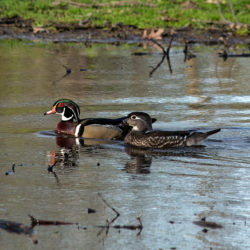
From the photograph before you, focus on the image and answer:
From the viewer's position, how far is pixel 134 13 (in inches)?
1033

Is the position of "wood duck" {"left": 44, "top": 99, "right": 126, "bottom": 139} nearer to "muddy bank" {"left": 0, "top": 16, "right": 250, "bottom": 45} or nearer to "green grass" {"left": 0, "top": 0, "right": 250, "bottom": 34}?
"muddy bank" {"left": 0, "top": 16, "right": 250, "bottom": 45}

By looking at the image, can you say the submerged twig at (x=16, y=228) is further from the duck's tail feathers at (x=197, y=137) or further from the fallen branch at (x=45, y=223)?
the duck's tail feathers at (x=197, y=137)

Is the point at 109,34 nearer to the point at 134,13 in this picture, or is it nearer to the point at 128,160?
the point at 134,13

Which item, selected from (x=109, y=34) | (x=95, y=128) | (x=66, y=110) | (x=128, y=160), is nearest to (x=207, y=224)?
(x=128, y=160)

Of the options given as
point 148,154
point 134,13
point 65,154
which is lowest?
point 65,154

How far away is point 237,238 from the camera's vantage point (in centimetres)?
652

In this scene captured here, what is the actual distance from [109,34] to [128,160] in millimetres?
15247

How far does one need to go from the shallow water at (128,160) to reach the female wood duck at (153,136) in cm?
19

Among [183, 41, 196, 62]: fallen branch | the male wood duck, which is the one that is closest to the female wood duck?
the male wood duck

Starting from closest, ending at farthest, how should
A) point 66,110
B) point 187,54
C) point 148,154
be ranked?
point 148,154 → point 66,110 → point 187,54

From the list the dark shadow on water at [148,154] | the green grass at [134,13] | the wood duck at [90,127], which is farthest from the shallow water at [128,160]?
the green grass at [134,13]

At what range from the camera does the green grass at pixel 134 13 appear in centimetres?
2531

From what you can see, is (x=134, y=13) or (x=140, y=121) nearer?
(x=140, y=121)

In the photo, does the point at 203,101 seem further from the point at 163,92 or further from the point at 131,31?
the point at 131,31
